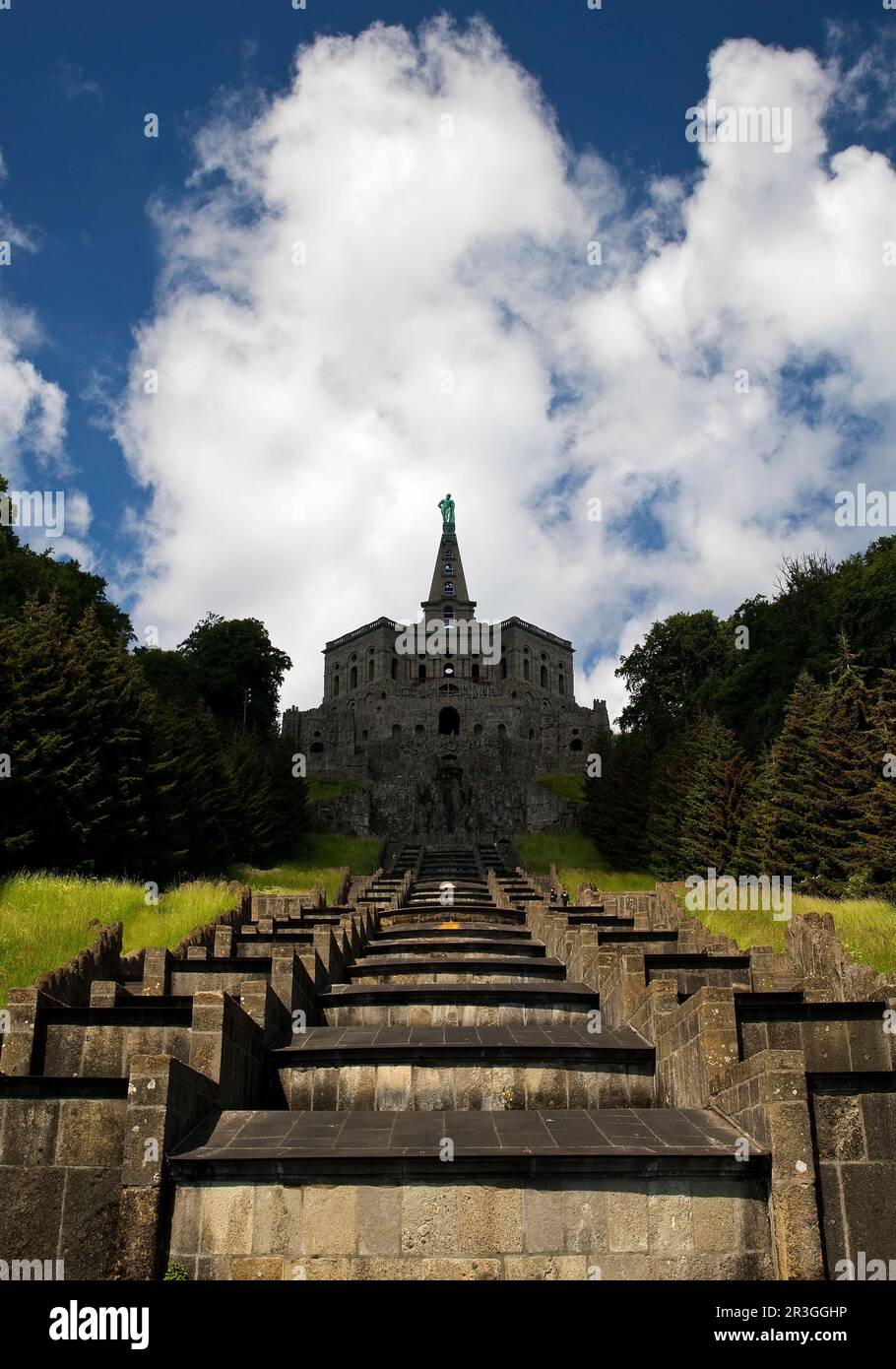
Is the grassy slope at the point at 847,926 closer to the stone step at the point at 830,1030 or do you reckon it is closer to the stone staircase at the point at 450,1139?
the stone step at the point at 830,1030

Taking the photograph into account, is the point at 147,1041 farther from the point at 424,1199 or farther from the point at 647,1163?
the point at 647,1163

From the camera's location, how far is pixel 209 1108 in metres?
9.15

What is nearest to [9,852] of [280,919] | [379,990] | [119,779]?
[119,779]

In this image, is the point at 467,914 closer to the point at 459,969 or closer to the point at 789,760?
the point at 459,969

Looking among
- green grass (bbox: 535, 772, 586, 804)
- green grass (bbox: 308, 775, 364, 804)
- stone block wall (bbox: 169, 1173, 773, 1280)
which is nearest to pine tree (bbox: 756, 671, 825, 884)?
stone block wall (bbox: 169, 1173, 773, 1280)

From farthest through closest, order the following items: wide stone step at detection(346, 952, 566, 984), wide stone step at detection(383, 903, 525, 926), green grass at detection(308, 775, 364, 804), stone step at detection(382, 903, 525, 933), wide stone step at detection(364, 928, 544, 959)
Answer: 1. green grass at detection(308, 775, 364, 804)
2. wide stone step at detection(383, 903, 525, 926)
3. stone step at detection(382, 903, 525, 933)
4. wide stone step at detection(364, 928, 544, 959)
5. wide stone step at detection(346, 952, 566, 984)

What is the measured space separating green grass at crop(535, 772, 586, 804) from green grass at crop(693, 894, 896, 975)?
4643 cm

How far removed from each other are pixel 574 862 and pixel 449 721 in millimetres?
Result: 57064

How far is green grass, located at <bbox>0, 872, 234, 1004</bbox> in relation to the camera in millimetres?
16641

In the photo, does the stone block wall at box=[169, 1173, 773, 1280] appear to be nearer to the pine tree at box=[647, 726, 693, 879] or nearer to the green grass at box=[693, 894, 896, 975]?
the green grass at box=[693, 894, 896, 975]

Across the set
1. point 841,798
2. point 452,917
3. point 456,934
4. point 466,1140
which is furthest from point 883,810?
point 466,1140

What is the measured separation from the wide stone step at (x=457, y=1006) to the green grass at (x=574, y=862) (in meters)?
22.0
